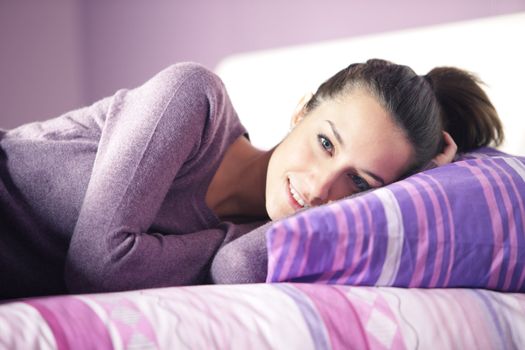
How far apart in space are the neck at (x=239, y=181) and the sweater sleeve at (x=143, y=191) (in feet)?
0.62

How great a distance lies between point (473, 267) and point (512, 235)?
8 centimetres

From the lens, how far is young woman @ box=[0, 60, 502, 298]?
844 millimetres

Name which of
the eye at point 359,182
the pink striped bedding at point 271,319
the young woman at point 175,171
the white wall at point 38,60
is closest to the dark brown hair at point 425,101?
the young woman at point 175,171

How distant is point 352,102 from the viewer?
104 centimetres

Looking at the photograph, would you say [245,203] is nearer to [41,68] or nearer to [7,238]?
[7,238]

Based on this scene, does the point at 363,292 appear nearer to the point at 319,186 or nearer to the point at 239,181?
the point at 319,186

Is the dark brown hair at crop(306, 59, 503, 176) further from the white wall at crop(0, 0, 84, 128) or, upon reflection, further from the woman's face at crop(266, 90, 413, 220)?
the white wall at crop(0, 0, 84, 128)

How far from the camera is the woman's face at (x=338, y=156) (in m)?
1.01

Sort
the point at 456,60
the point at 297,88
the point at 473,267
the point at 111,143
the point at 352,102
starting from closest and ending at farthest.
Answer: the point at 473,267
the point at 111,143
the point at 352,102
the point at 456,60
the point at 297,88

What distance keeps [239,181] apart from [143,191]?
383mm

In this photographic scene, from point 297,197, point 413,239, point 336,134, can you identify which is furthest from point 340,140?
point 413,239

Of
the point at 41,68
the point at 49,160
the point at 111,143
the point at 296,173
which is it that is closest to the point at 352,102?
the point at 296,173

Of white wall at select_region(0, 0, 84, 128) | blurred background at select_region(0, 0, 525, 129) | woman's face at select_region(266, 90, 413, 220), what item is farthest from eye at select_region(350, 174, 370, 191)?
white wall at select_region(0, 0, 84, 128)

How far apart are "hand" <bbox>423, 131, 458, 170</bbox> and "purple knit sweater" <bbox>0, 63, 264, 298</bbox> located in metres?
0.47
